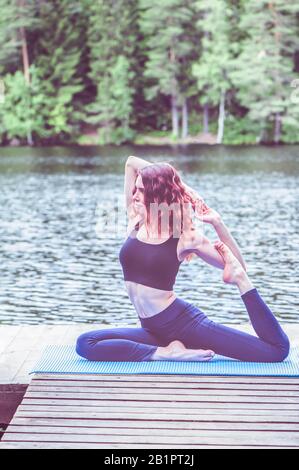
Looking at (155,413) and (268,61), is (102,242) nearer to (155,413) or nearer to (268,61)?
(155,413)

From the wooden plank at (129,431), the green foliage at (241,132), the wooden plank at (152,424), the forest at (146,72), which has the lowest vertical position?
the green foliage at (241,132)

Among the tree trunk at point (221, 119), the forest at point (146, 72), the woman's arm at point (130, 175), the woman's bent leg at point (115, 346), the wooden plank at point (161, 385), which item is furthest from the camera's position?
the tree trunk at point (221, 119)

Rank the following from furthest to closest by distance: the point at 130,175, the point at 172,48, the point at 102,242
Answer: the point at 172,48, the point at 102,242, the point at 130,175

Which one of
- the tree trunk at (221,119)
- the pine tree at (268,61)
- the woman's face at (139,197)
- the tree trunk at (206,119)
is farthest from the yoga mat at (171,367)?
the tree trunk at (206,119)

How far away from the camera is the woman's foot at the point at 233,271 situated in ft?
15.0

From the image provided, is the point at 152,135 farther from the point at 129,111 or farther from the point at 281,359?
the point at 281,359

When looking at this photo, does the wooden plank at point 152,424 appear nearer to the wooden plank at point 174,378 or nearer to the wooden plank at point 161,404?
the wooden plank at point 161,404

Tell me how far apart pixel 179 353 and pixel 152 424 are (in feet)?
2.72

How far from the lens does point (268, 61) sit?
150 ft

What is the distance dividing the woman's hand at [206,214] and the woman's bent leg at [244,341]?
56 cm

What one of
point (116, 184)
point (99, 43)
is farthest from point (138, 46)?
point (116, 184)

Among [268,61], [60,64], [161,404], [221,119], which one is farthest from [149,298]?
[60,64]

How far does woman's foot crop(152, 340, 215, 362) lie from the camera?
4.66 m
